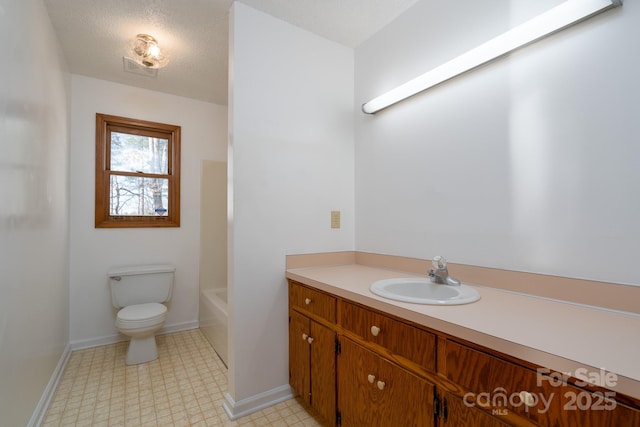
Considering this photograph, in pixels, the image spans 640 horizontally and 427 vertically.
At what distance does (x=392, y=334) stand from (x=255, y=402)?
Answer: 1088mm

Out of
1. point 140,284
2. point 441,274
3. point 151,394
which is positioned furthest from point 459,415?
point 140,284

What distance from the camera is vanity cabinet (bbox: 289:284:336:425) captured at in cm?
140

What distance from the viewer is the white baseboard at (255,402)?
1.61 meters

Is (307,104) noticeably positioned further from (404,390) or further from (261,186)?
(404,390)

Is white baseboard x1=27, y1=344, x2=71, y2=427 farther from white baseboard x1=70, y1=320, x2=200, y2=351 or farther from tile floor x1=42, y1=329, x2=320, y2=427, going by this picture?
white baseboard x1=70, y1=320, x2=200, y2=351

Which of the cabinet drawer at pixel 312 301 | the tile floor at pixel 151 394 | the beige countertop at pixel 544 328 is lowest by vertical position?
the tile floor at pixel 151 394

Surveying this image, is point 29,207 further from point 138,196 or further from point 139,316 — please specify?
point 138,196

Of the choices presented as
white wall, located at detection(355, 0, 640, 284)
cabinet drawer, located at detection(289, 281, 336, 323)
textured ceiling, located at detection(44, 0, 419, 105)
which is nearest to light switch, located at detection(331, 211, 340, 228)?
white wall, located at detection(355, 0, 640, 284)

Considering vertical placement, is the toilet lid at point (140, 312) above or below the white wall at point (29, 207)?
below

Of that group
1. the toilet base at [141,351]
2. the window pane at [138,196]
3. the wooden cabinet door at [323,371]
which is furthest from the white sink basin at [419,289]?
the window pane at [138,196]

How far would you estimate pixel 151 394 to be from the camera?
5.98ft

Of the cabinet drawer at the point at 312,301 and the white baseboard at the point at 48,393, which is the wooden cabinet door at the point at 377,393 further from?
the white baseboard at the point at 48,393

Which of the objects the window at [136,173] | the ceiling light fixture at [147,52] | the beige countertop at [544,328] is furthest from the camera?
the window at [136,173]

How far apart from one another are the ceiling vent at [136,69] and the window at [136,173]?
47 centimetres
